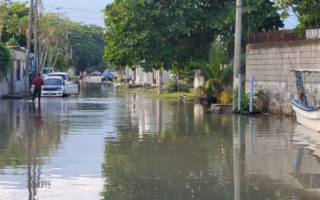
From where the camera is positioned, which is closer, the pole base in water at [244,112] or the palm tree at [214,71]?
the pole base in water at [244,112]

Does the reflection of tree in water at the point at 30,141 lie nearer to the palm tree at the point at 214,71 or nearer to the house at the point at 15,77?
the palm tree at the point at 214,71

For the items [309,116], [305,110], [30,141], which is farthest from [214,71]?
[30,141]

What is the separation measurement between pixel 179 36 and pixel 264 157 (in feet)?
73.8

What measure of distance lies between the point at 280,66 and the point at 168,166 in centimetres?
1389

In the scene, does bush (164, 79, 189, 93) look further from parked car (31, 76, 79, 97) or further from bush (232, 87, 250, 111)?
bush (232, 87, 250, 111)

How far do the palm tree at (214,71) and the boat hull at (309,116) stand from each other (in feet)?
37.7

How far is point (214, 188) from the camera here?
9.55 meters

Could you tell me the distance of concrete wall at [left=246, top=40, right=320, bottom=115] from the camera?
72.6ft

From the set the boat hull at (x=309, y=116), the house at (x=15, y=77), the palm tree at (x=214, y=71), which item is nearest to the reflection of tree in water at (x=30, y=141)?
the boat hull at (x=309, y=116)

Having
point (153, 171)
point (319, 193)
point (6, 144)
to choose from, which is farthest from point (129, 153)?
point (319, 193)

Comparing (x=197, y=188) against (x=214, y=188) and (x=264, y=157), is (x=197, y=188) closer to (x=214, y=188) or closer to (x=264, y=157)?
(x=214, y=188)

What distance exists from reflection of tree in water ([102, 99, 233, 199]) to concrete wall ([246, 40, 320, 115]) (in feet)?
20.7

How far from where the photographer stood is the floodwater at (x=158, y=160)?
30.7ft

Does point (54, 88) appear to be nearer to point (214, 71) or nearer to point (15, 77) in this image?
point (15, 77)
